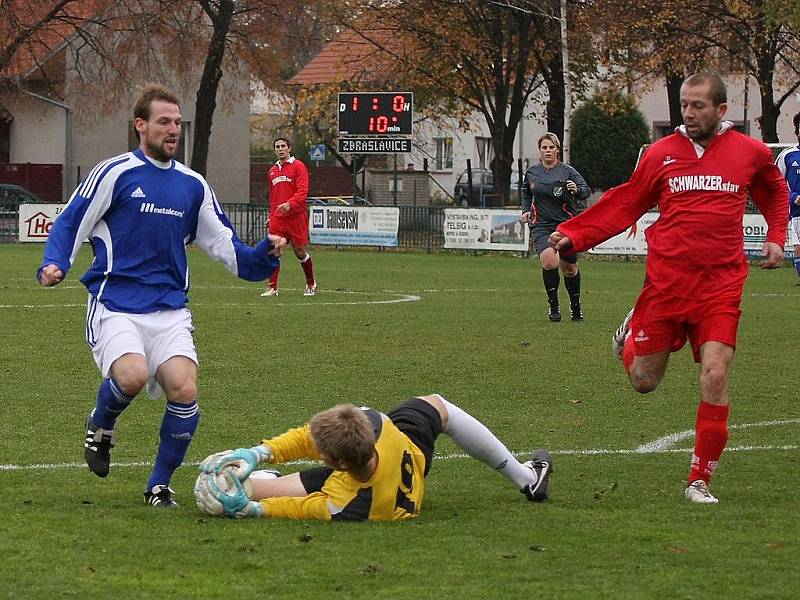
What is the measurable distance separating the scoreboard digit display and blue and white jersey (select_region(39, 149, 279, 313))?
27.7 metres

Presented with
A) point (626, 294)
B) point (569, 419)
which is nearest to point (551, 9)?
point (626, 294)

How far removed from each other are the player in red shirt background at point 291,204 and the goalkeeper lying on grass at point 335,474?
1332 cm

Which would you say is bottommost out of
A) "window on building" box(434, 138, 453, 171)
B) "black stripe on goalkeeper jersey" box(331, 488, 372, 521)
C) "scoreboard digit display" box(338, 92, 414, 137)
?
"black stripe on goalkeeper jersey" box(331, 488, 372, 521)

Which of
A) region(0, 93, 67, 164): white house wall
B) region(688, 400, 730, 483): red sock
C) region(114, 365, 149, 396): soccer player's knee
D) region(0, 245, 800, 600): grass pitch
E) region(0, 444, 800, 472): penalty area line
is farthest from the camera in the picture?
region(0, 93, 67, 164): white house wall

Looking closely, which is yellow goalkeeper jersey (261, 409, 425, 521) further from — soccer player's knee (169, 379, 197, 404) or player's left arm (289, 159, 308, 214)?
player's left arm (289, 159, 308, 214)

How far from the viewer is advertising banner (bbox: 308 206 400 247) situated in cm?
3412

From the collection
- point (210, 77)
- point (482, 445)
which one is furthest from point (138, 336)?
point (210, 77)

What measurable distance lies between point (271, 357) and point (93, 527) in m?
6.96

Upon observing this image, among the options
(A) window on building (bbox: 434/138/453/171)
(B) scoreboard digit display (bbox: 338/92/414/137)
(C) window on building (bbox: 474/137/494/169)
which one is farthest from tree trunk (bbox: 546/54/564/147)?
(A) window on building (bbox: 434/138/453/171)

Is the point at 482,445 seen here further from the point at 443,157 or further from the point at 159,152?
the point at 443,157

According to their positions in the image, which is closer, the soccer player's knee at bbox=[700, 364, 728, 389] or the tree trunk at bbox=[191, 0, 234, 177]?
the soccer player's knee at bbox=[700, 364, 728, 389]

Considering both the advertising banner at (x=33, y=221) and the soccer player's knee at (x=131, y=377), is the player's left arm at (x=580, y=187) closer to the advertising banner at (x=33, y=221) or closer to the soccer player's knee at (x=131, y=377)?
the soccer player's knee at (x=131, y=377)

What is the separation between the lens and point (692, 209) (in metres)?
7.28

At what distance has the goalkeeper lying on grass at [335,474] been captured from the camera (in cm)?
614
